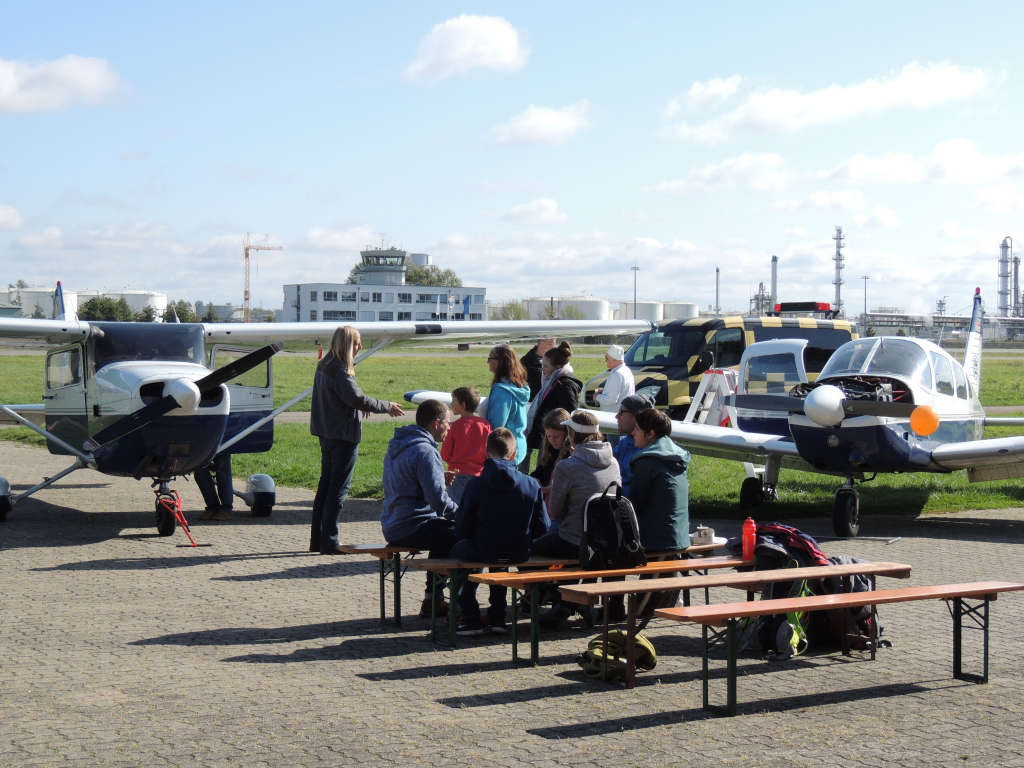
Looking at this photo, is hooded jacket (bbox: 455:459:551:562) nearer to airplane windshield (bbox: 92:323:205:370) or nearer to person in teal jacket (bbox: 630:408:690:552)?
person in teal jacket (bbox: 630:408:690:552)

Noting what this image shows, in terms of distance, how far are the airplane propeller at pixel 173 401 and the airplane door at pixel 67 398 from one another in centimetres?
52

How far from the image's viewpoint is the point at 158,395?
1134 cm

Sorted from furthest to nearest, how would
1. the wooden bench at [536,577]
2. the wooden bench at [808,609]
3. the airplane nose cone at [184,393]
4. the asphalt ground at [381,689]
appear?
the airplane nose cone at [184,393] < the wooden bench at [536,577] < the wooden bench at [808,609] < the asphalt ground at [381,689]

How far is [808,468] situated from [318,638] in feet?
25.9

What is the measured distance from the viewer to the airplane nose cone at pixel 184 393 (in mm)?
10906

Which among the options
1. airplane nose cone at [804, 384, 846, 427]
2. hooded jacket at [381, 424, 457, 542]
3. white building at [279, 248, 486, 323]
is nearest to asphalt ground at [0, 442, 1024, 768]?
hooded jacket at [381, 424, 457, 542]

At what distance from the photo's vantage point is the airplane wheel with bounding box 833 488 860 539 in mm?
11695

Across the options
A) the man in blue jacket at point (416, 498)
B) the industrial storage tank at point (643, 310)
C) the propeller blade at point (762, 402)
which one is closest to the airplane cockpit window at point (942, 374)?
the propeller blade at point (762, 402)

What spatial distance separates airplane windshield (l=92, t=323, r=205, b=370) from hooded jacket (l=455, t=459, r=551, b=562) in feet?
20.4

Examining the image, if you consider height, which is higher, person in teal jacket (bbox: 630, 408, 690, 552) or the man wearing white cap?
the man wearing white cap

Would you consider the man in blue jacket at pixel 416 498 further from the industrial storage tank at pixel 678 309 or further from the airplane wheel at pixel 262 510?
the industrial storage tank at pixel 678 309

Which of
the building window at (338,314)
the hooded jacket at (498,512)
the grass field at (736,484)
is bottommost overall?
the grass field at (736,484)

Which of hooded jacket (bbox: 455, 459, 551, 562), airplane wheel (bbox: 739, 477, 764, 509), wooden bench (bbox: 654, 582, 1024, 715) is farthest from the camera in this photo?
airplane wheel (bbox: 739, 477, 764, 509)

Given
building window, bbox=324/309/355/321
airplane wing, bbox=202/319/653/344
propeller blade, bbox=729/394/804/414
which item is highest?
building window, bbox=324/309/355/321
